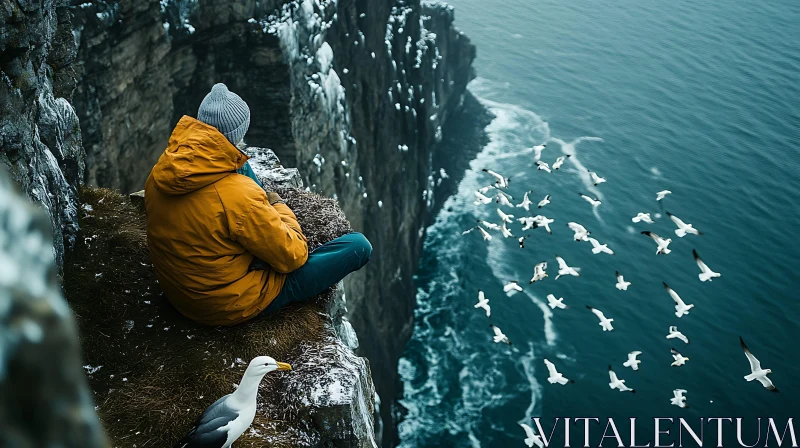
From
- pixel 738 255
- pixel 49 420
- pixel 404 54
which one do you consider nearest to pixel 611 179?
pixel 738 255

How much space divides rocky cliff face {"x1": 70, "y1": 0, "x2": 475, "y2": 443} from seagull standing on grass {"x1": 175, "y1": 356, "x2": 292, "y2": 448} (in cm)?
1457

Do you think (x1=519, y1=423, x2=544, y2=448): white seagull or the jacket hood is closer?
the jacket hood

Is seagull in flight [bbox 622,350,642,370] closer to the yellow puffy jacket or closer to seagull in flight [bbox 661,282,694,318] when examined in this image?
seagull in flight [bbox 661,282,694,318]

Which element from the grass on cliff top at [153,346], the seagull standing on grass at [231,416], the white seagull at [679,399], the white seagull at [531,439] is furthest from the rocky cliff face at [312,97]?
the white seagull at [679,399]

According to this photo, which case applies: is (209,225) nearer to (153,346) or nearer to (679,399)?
(153,346)

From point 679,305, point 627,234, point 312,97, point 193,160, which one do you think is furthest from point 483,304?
Answer: point 193,160

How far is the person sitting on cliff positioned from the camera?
6258 millimetres

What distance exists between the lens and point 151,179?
259 inches

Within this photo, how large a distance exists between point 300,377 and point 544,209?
47.4 metres

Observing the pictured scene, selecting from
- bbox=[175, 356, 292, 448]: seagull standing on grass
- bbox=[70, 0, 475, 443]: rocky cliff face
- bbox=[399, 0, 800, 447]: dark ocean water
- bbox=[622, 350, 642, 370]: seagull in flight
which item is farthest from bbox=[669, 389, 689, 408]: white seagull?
bbox=[175, 356, 292, 448]: seagull standing on grass

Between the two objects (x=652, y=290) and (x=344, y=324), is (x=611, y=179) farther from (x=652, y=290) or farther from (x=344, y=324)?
(x=344, y=324)

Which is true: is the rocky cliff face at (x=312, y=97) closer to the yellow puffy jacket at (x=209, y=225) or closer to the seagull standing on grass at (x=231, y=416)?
the yellow puffy jacket at (x=209, y=225)

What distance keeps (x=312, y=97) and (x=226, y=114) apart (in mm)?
26033

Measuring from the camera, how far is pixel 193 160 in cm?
620
